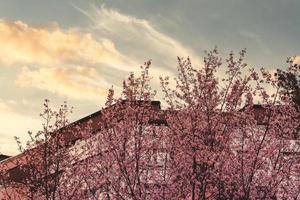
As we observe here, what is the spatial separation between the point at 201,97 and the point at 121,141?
330 cm

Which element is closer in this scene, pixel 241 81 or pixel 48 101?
pixel 241 81

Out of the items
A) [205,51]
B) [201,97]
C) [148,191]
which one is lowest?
[148,191]

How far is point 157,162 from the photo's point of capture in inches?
817

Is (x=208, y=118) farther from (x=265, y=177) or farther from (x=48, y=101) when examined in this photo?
(x=48, y=101)

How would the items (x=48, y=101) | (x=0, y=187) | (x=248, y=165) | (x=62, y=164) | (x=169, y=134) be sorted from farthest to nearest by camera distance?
1. (x=0, y=187)
2. (x=62, y=164)
3. (x=48, y=101)
4. (x=169, y=134)
5. (x=248, y=165)

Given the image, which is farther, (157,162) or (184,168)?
(157,162)

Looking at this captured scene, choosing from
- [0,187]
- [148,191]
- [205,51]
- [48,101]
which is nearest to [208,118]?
[205,51]

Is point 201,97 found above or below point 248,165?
above

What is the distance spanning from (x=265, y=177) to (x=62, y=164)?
10.1m

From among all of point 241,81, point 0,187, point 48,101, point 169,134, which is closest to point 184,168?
point 169,134

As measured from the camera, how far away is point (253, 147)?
18.4 m

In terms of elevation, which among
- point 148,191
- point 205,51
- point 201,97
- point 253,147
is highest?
point 205,51

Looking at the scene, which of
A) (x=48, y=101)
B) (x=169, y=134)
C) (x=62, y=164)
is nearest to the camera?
(x=169, y=134)

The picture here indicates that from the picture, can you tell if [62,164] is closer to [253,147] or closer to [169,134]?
[169,134]
